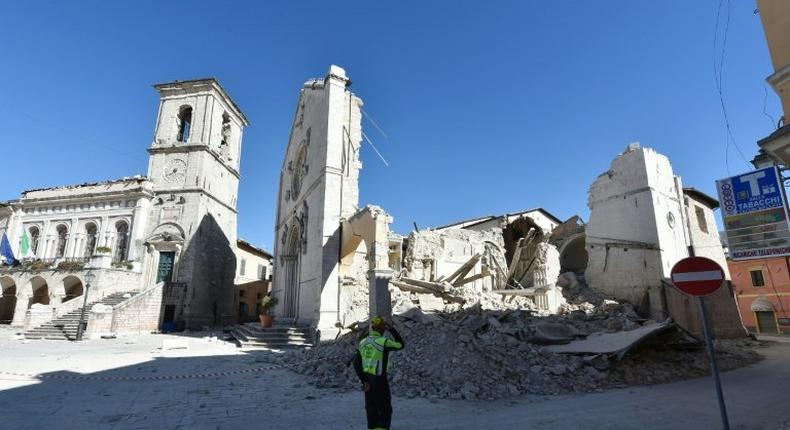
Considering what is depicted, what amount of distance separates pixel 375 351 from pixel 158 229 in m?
24.8

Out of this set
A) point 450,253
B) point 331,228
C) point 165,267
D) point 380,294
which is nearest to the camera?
point 380,294

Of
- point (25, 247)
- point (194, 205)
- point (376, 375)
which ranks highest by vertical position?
point (194, 205)

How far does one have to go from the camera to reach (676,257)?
15.9 meters

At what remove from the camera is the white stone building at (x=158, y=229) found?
22.7 meters

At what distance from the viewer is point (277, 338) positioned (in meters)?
14.0

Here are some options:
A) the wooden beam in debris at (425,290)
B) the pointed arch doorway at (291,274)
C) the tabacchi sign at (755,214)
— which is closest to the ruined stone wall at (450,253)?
the wooden beam in debris at (425,290)

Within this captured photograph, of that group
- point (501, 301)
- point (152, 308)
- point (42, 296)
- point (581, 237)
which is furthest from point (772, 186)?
point (42, 296)

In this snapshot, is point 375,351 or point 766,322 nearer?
point 375,351

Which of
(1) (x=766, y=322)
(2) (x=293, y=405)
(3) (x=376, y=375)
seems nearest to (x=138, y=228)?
(2) (x=293, y=405)

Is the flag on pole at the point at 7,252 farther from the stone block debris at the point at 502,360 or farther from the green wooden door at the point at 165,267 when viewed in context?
the stone block debris at the point at 502,360

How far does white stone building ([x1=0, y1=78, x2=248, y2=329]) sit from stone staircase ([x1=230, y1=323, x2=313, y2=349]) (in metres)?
10.2

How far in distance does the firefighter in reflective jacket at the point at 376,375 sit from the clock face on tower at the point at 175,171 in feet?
82.2

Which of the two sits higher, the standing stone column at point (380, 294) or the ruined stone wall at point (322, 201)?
the ruined stone wall at point (322, 201)

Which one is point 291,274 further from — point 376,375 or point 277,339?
point 376,375
